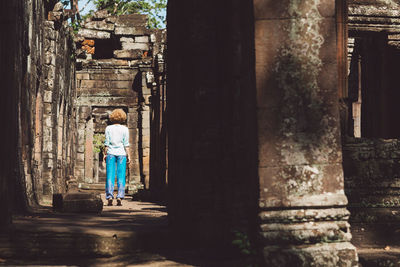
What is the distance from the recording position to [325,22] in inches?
146

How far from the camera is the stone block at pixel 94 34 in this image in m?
21.9

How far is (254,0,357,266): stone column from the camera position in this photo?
11.6ft

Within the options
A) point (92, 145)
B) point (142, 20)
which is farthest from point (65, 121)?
point (142, 20)

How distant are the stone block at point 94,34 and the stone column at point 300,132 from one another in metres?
19.1

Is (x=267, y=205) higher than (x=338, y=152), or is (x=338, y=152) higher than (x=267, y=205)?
(x=338, y=152)

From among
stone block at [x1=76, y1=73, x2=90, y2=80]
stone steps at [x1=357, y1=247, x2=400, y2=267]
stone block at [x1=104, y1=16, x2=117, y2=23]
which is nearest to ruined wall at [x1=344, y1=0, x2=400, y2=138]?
stone steps at [x1=357, y1=247, x2=400, y2=267]

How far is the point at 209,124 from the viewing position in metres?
5.18

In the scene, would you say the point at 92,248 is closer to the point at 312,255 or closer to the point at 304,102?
the point at 312,255

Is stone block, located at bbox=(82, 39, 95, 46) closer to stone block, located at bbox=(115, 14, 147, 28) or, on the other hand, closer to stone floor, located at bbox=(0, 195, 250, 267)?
stone block, located at bbox=(115, 14, 147, 28)

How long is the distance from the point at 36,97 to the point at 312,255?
9804 mm

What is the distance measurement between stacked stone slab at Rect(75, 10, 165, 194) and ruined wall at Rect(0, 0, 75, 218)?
2033 mm

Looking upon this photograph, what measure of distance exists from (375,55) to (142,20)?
14423 mm

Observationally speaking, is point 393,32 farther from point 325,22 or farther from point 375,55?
point 325,22

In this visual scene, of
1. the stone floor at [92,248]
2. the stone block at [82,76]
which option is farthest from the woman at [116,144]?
the stone block at [82,76]
